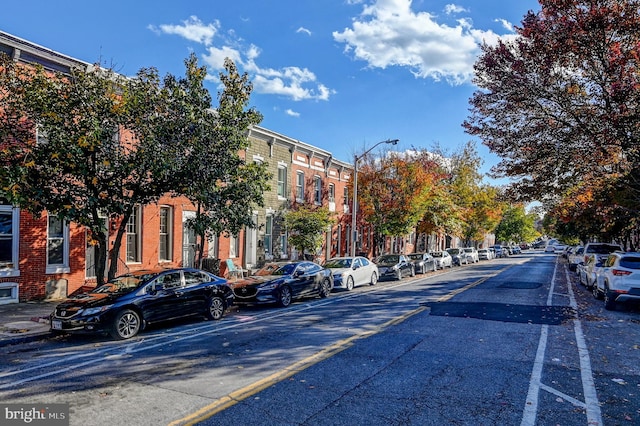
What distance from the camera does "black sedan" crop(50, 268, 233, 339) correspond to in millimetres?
9617

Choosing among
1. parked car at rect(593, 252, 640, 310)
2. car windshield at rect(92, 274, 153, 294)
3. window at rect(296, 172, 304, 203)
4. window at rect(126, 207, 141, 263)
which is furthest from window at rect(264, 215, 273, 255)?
parked car at rect(593, 252, 640, 310)

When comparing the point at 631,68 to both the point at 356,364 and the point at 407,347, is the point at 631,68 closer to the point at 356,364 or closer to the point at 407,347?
the point at 407,347

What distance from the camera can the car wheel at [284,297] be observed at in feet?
48.1

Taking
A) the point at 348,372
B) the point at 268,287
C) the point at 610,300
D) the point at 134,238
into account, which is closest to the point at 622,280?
the point at 610,300

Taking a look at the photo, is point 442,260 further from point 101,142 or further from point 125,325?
point 125,325

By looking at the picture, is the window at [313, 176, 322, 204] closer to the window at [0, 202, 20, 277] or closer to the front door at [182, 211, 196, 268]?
the front door at [182, 211, 196, 268]

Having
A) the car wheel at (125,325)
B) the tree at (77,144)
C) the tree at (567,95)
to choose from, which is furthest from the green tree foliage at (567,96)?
the car wheel at (125,325)

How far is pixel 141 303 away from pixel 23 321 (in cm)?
359

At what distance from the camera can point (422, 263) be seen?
29.8m

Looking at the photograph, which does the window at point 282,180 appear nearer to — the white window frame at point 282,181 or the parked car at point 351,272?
the white window frame at point 282,181

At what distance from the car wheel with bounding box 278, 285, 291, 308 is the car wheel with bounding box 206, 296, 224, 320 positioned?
96.4 inches

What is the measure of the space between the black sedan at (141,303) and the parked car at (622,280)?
11267 mm

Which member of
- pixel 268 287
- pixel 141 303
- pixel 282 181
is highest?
pixel 282 181

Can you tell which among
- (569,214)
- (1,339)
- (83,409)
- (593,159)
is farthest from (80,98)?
(569,214)
